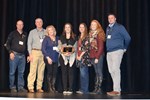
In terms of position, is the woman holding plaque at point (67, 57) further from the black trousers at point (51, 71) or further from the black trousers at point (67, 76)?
the black trousers at point (51, 71)

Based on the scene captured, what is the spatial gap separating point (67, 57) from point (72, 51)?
0.14m

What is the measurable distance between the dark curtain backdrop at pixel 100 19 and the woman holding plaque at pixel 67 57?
1074mm

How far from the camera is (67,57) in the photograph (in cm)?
508

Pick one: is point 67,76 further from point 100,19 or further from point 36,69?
point 100,19

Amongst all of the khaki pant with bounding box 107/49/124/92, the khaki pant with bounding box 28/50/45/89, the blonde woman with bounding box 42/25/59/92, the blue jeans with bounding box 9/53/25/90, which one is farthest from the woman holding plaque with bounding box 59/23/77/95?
the blue jeans with bounding box 9/53/25/90

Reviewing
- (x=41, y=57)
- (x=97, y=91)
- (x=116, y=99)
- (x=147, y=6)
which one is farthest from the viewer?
(x=147, y=6)

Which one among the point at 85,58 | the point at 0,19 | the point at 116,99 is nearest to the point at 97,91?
the point at 85,58

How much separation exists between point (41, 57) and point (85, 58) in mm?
815

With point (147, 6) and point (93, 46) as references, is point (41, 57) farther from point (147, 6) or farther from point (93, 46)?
point (147, 6)

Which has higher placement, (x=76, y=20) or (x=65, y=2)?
(x=65, y=2)

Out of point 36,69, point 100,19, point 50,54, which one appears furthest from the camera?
point 100,19

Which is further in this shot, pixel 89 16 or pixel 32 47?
pixel 89 16

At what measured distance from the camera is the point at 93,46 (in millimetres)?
5027

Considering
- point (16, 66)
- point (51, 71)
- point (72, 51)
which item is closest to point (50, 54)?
point (51, 71)
